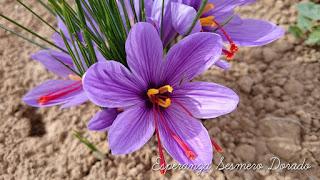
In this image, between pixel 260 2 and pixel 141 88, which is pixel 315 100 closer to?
pixel 260 2

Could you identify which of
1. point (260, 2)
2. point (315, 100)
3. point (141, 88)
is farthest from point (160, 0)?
point (260, 2)

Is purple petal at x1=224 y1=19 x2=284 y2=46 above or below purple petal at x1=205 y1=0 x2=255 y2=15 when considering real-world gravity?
below

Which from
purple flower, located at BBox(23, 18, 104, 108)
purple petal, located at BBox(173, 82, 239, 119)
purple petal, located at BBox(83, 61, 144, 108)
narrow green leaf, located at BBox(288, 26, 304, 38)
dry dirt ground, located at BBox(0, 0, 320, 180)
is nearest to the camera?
purple petal, located at BBox(83, 61, 144, 108)

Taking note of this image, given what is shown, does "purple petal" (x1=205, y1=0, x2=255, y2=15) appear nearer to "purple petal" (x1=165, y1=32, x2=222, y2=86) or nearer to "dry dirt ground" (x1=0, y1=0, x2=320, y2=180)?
"purple petal" (x1=165, y1=32, x2=222, y2=86)

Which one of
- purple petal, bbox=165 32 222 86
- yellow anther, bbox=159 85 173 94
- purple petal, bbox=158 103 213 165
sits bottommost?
purple petal, bbox=158 103 213 165

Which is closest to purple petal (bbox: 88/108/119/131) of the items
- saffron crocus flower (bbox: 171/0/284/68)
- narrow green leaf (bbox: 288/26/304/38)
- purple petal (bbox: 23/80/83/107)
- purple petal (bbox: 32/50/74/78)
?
purple petal (bbox: 23/80/83/107)

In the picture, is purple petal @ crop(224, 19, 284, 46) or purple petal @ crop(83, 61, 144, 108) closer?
purple petal @ crop(83, 61, 144, 108)

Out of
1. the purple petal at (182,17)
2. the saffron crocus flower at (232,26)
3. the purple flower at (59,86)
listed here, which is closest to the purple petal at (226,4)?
the saffron crocus flower at (232,26)
